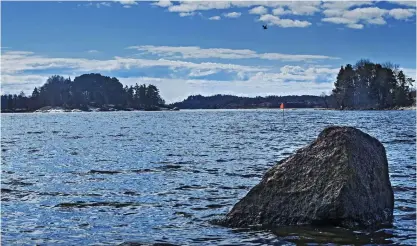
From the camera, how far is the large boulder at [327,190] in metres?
11.9

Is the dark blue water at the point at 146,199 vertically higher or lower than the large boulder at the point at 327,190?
lower

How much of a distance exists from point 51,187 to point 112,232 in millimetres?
7816

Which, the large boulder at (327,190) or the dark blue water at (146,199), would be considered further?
the large boulder at (327,190)

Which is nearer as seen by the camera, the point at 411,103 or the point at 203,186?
the point at 203,186

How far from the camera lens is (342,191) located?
38.5 ft

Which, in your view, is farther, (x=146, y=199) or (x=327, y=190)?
(x=146, y=199)

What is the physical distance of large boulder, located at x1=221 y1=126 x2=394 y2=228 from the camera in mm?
11938

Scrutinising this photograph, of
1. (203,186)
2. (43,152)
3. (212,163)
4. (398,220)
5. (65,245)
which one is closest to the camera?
(65,245)

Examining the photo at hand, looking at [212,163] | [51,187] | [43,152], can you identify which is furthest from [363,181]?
[43,152]

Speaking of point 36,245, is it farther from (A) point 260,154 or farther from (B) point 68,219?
(A) point 260,154

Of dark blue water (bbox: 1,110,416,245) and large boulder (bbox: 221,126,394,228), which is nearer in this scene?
dark blue water (bbox: 1,110,416,245)

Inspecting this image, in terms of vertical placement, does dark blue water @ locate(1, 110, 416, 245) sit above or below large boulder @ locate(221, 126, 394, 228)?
below

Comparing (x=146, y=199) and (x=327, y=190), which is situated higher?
(x=327, y=190)

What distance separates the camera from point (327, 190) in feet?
39.3
